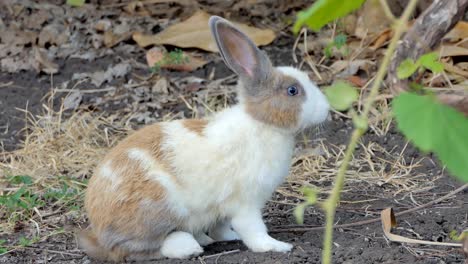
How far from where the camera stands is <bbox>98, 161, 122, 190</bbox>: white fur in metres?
4.02

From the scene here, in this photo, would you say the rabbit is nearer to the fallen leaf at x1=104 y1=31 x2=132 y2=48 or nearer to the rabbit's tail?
the rabbit's tail

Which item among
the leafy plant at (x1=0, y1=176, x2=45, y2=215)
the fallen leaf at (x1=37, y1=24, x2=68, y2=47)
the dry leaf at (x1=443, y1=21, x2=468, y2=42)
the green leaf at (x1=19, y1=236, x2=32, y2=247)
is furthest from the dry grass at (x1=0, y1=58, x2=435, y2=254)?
the fallen leaf at (x1=37, y1=24, x2=68, y2=47)

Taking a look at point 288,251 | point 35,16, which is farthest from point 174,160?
point 35,16

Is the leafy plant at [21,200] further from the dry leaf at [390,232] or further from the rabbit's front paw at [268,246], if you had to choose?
the dry leaf at [390,232]

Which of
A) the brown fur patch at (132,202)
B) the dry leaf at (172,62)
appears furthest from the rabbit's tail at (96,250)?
the dry leaf at (172,62)

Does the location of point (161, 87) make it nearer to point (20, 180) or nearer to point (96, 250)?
point (20, 180)

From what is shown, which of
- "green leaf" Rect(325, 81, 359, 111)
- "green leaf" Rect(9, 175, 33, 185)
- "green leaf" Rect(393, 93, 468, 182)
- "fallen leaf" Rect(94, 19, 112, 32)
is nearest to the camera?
"green leaf" Rect(393, 93, 468, 182)

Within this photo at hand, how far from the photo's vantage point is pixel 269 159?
13.2ft

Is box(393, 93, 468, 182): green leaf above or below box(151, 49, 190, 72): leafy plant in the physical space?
above

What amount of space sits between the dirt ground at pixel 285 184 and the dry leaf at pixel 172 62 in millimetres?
57

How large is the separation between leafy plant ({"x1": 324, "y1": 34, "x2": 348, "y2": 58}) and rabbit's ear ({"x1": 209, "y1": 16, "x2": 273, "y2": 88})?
2.93m

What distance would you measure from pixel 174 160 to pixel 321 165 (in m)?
1.79

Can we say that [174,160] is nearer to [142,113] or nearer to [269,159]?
[269,159]

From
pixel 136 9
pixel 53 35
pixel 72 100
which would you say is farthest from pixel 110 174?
pixel 136 9
